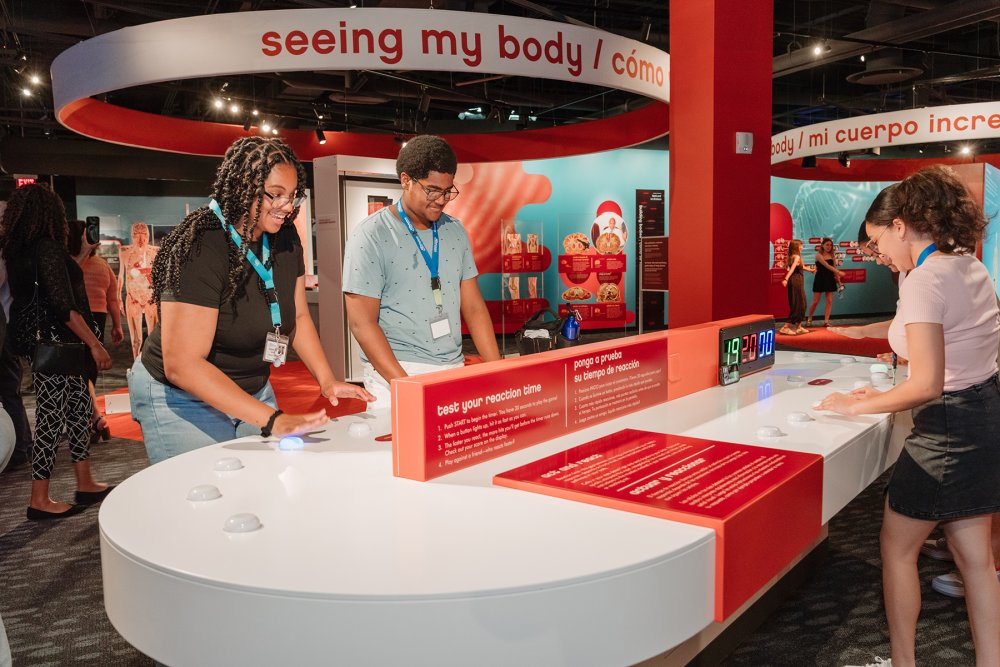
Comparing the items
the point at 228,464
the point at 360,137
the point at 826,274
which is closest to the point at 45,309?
the point at 228,464

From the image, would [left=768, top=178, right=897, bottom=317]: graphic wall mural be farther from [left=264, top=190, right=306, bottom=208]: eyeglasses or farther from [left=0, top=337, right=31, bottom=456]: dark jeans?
[left=264, top=190, right=306, bottom=208]: eyeglasses

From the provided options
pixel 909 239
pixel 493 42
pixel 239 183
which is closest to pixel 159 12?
pixel 493 42

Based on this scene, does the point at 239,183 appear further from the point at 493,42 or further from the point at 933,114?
the point at 933,114

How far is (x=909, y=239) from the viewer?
1957 millimetres

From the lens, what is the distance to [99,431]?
5.66 m

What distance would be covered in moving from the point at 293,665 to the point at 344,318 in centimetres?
715

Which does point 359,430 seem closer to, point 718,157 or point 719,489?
point 719,489

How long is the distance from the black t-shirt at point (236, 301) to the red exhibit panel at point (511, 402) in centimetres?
61

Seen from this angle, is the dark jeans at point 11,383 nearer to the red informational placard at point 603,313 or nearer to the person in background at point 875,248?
the person in background at point 875,248

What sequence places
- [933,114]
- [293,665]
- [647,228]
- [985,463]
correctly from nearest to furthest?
[293,665] < [985,463] < [933,114] < [647,228]

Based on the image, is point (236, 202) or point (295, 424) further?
point (236, 202)

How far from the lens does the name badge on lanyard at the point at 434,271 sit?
2.47 meters

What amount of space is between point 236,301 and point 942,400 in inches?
69.6

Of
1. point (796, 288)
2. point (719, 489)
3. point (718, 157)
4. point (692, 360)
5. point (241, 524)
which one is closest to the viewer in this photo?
point (241, 524)
